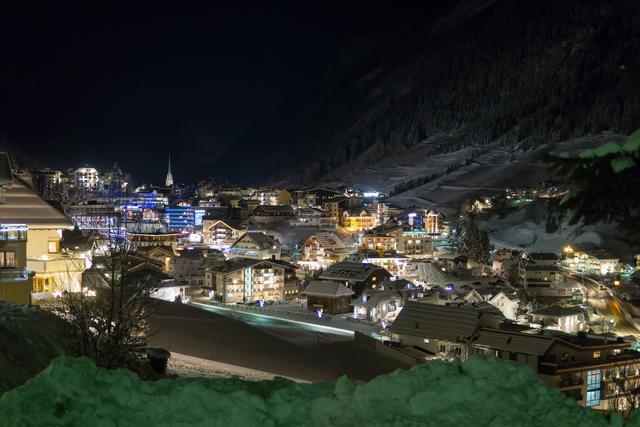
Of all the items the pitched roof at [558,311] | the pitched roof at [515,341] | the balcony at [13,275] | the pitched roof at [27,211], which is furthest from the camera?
the pitched roof at [558,311]

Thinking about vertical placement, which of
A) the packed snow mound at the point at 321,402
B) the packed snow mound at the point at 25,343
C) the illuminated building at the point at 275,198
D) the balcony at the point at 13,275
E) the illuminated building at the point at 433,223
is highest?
the illuminated building at the point at 275,198

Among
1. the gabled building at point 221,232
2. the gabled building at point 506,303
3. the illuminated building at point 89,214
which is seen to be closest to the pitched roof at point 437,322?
the gabled building at point 506,303

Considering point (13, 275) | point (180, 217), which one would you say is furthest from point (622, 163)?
point (180, 217)

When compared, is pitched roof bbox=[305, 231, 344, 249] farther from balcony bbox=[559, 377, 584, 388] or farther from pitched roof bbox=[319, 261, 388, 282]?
balcony bbox=[559, 377, 584, 388]

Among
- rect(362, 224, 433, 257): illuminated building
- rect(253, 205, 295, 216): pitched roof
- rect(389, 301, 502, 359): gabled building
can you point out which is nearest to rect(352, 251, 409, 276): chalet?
rect(362, 224, 433, 257): illuminated building

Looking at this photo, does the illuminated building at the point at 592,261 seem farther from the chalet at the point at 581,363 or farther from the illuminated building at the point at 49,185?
the illuminated building at the point at 49,185

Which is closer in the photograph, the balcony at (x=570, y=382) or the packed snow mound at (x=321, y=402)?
the packed snow mound at (x=321, y=402)

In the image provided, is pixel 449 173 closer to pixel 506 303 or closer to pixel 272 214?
pixel 272 214
